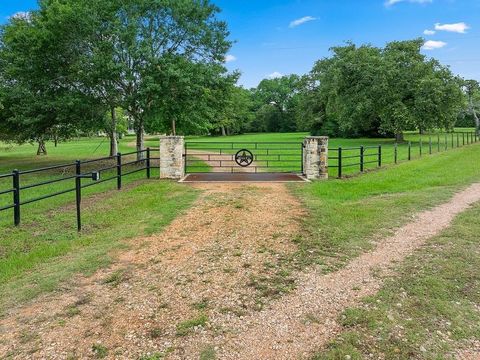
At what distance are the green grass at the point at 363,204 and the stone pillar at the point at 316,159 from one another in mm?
705

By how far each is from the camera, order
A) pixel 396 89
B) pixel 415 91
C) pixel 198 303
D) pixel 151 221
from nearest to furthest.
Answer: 1. pixel 198 303
2. pixel 151 221
3. pixel 415 91
4. pixel 396 89

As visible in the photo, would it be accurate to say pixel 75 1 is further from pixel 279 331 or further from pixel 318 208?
pixel 279 331

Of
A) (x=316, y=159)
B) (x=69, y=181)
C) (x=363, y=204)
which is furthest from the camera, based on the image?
(x=69, y=181)

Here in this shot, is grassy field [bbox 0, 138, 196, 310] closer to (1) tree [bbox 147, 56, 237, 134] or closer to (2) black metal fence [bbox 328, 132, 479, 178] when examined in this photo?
(2) black metal fence [bbox 328, 132, 479, 178]

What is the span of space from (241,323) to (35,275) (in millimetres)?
2614

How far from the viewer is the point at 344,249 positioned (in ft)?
16.8

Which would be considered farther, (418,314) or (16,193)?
(16,193)

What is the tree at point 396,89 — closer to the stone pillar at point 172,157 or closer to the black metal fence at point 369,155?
the black metal fence at point 369,155

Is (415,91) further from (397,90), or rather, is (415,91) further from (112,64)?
(112,64)

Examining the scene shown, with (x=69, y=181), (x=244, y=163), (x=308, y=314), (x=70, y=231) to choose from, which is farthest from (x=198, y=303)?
(x=244, y=163)

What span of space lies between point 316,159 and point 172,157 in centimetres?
455

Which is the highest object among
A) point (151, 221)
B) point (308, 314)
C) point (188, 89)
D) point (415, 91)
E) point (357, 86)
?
point (357, 86)

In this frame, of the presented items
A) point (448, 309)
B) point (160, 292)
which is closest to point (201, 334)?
point (160, 292)

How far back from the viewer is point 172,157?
1248 centimetres
